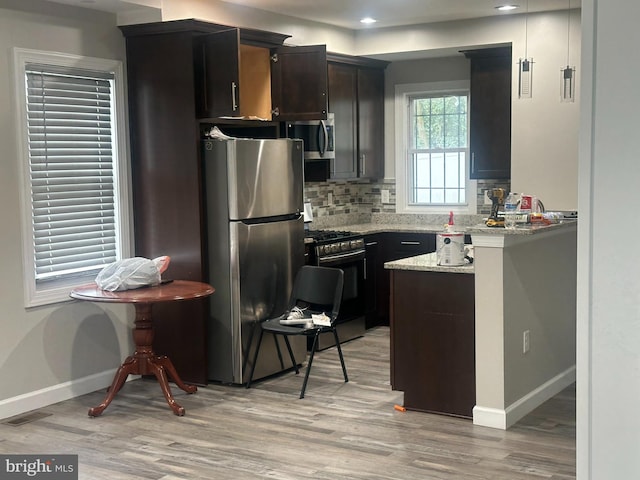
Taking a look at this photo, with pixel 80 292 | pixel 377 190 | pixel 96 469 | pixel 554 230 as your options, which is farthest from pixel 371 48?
pixel 96 469

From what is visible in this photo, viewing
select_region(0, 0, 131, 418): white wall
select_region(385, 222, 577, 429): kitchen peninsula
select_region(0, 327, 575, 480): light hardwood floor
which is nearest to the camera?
select_region(0, 327, 575, 480): light hardwood floor

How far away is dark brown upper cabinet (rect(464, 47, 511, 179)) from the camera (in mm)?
6801

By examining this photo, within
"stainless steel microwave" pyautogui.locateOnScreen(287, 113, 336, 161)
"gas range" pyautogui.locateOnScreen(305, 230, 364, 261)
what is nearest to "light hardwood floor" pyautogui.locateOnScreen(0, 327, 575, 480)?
"gas range" pyautogui.locateOnScreen(305, 230, 364, 261)

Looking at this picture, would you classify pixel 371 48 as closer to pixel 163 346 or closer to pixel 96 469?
pixel 163 346

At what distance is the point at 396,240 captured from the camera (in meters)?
7.24

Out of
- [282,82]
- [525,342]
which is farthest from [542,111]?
[525,342]

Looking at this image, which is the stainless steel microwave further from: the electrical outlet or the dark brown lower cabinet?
the electrical outlet

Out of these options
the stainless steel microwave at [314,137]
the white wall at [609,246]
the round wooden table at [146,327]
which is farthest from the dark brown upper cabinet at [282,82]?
the white wall at [609,246]

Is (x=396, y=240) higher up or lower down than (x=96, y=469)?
higher up

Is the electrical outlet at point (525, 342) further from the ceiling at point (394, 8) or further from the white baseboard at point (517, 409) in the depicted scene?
the ceiling at point (394, 8)

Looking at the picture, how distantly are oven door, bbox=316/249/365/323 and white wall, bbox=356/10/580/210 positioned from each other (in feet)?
4.53

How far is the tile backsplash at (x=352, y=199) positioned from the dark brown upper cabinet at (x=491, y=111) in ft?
0.98

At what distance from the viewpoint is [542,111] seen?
6430 millimetres

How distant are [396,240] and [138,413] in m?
3.09
